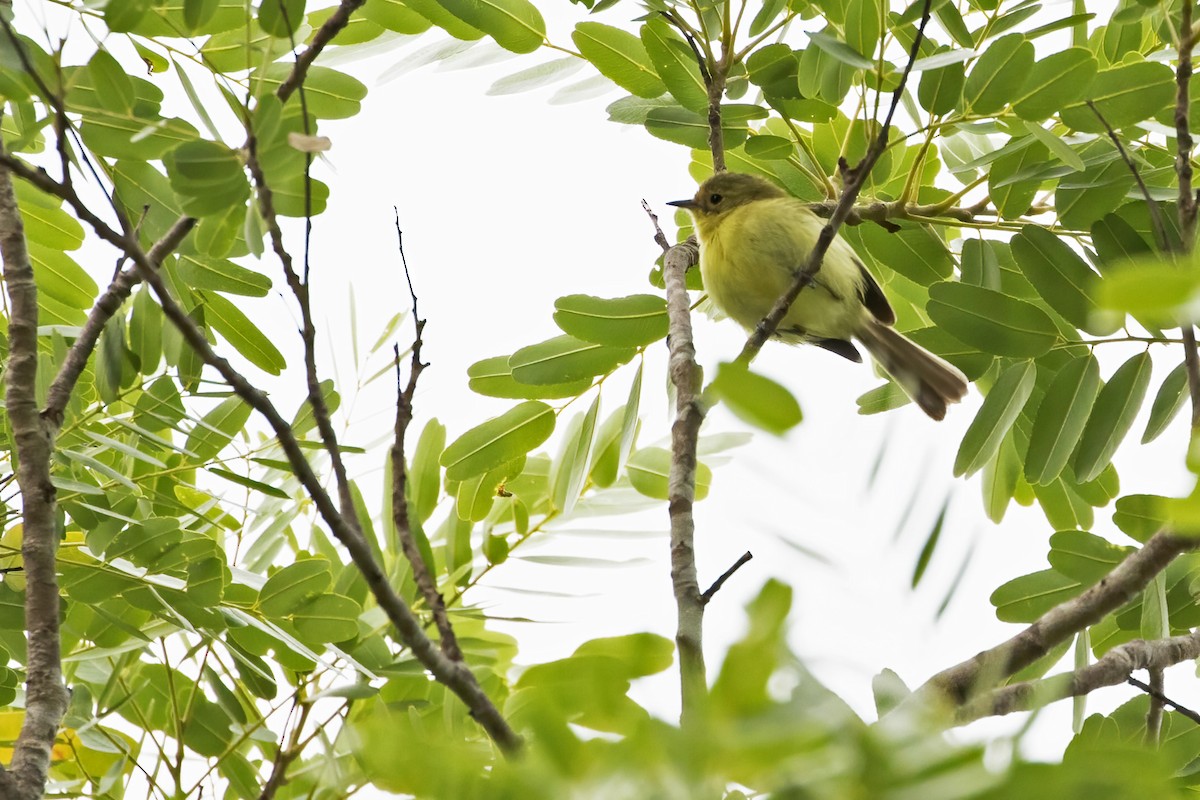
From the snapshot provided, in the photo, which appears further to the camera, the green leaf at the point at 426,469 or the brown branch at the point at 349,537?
the green leaf at the point at 426,469

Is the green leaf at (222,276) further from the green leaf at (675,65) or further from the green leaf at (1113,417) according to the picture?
the green leaf at (1113,417)

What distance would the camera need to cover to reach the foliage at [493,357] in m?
2.39

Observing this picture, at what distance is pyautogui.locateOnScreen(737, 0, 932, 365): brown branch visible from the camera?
206cm

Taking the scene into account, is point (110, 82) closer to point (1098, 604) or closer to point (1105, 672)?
point (1098, 604)

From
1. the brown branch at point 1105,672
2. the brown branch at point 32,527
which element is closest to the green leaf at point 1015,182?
the brown branch at point 1105,672

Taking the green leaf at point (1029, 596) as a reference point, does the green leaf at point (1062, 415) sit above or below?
above

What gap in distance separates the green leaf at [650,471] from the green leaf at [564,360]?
0.28m

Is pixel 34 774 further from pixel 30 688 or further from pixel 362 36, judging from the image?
pixel 362 36

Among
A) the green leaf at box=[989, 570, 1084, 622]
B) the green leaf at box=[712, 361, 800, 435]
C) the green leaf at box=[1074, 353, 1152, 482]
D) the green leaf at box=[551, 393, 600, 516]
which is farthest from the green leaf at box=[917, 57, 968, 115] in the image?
the green leaf at box=[712, 361, 800, 435]

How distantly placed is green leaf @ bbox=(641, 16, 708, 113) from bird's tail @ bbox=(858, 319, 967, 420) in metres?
0.84

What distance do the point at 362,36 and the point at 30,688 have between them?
1778mm

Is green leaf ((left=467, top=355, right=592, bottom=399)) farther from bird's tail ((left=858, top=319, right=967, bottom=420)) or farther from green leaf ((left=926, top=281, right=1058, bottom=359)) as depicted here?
green leaf ((left=926, top=281, right=1058, bottom=359))

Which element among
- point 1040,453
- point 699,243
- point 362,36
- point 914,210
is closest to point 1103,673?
point 1040,453

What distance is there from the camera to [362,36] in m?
3.06
